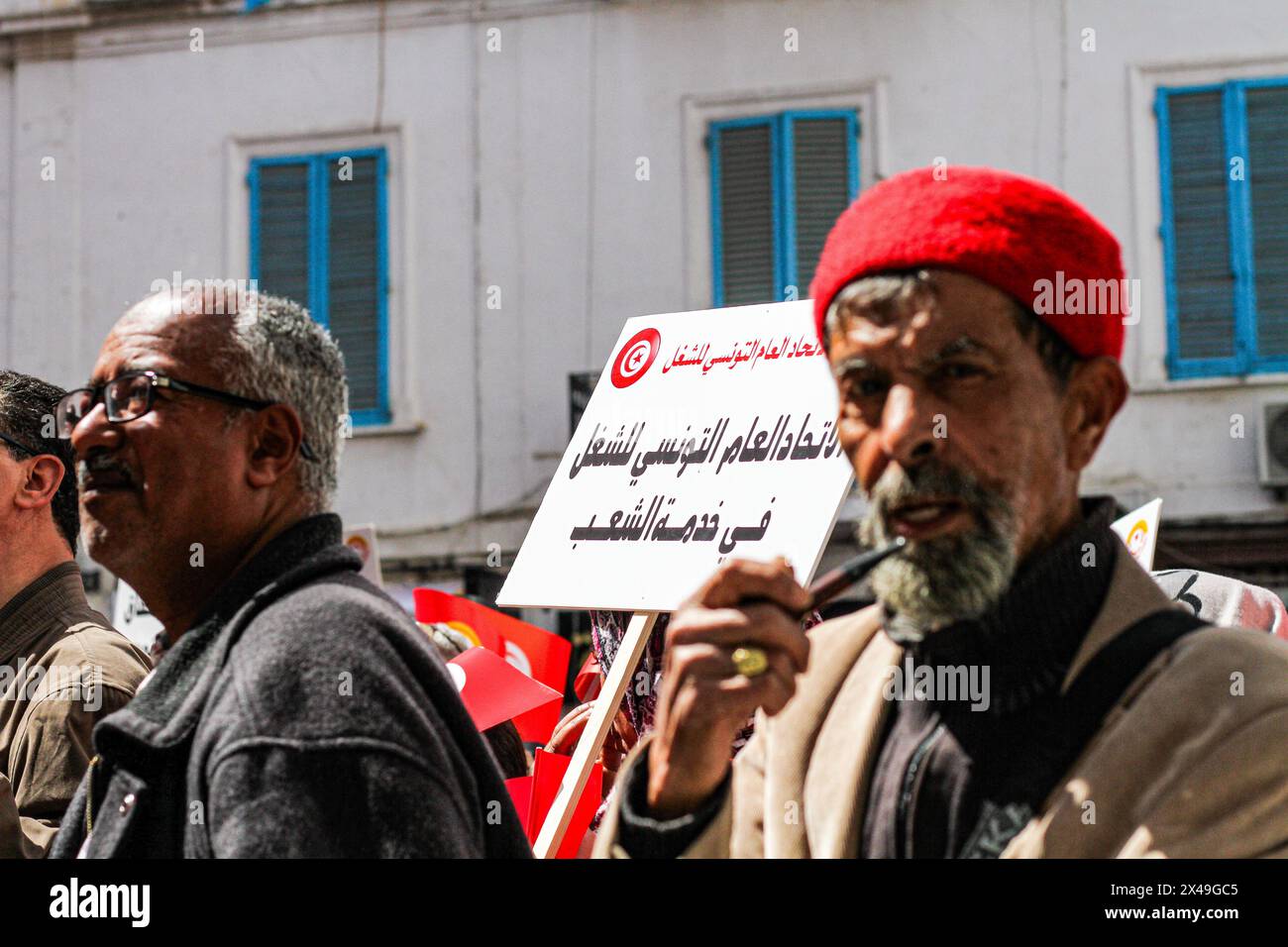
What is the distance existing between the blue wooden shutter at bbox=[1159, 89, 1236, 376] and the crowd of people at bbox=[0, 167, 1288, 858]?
33.1 ft

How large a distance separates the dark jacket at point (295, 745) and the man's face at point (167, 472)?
139mm

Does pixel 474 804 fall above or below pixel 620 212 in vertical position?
below

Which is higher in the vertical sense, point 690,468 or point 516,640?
point 690,468

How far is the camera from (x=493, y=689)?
3.98 meters

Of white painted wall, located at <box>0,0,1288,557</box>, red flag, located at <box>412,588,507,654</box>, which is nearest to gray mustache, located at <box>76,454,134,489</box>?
red flag, located at <box>412,588,507,654</box>

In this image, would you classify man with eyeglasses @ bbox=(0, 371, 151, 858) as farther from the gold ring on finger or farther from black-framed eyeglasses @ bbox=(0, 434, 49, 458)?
the gold ring on finger

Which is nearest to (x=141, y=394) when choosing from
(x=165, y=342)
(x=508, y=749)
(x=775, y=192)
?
(x=165, y=342)

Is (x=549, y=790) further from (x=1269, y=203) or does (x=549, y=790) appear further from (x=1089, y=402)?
(x=1269, y=203)

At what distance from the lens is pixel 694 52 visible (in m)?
12.1

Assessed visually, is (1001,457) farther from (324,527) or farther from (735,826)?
(324,527)

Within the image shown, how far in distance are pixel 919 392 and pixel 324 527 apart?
0.92 meters

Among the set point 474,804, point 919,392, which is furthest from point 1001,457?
point 474,804

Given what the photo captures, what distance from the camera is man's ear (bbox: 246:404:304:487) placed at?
2.33 meters

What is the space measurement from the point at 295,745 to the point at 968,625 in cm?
79
